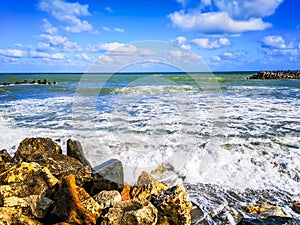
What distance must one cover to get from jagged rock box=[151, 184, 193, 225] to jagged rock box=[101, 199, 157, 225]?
17 centimetres

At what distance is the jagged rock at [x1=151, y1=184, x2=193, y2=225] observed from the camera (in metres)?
3.37

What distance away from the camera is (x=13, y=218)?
307 cm

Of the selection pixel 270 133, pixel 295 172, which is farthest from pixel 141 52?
pixel 270 133

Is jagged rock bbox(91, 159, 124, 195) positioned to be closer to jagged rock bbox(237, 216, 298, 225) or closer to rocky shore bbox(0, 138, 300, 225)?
rocky shore bbox(0, 138, 300, 225)

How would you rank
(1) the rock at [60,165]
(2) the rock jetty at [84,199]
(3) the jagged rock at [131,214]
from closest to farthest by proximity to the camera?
(3) the jagged rock at [131,214] < (2) the rock jetty at [84,199] < (1) the rock at [60,165]

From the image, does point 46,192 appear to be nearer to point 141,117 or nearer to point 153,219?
point 153,219

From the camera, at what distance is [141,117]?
10688 mm

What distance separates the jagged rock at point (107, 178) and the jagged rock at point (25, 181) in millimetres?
538

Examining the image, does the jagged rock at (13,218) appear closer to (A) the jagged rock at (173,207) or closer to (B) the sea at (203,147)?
(A) the jagged rock at (173,207)

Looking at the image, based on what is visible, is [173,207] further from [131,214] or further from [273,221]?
[273,221]

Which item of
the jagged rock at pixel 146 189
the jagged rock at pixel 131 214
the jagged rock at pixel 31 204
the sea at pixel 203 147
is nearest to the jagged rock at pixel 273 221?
the sea at pixel 203 147

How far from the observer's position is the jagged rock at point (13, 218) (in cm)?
303

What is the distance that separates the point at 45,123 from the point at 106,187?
6.70 meters

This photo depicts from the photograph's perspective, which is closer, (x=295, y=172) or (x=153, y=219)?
(x=153, y=219)
